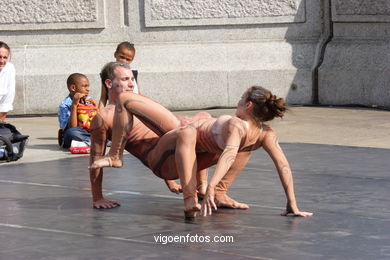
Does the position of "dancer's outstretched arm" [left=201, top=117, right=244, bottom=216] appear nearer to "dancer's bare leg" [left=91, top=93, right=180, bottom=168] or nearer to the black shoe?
"dancer's bare leg" [left=91, top=93, right=180, bottom=168]

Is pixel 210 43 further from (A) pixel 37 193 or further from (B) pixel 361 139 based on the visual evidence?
(A) pixel 37 193

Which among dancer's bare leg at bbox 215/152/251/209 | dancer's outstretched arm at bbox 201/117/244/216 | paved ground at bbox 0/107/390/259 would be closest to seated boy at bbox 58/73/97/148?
paved ground at bbox 0/107/390/259

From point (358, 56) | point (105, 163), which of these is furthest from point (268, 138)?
point (358, 56)

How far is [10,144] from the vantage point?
29.0 ft

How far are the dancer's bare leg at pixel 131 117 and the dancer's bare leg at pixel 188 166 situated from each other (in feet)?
0.88

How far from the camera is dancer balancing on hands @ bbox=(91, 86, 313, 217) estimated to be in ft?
19.5

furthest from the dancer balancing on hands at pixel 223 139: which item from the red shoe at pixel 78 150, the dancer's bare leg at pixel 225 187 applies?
the red shoe at pixel 78 150

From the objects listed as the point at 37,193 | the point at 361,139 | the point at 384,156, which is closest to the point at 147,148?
the point at 37,193

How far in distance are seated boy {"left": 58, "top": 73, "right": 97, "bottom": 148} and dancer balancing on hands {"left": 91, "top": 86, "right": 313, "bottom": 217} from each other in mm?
3422

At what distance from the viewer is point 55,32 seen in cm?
1338

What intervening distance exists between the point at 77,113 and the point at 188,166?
13.3 feet

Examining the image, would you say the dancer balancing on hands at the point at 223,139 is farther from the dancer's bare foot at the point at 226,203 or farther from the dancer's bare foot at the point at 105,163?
the dancer's bare foot at the point at 226,203

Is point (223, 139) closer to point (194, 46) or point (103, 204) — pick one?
point (103, 204)

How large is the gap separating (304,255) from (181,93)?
8.08 meters
